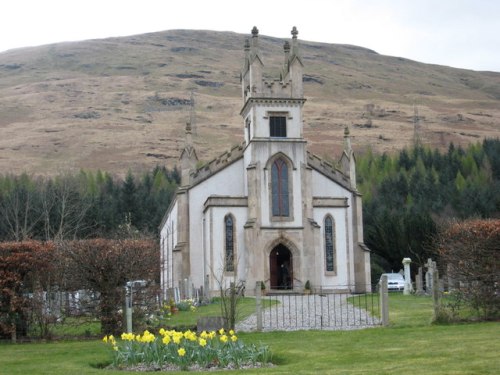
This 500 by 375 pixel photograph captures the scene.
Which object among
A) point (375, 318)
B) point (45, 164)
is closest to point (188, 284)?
point (375, 318)

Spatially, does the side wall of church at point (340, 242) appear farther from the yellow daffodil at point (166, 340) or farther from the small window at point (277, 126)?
the yellow daffodil at point (166, 340)

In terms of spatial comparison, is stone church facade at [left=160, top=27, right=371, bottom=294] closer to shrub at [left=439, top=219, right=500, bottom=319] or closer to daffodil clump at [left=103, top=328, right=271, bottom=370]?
shrub at [left=439, top=219, right=500, bottom=319]

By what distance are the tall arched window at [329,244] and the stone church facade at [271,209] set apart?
0.22 feet

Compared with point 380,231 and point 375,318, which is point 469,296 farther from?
point 380,231

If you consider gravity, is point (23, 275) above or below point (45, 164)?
below

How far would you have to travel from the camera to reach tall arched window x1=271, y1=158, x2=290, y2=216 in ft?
173

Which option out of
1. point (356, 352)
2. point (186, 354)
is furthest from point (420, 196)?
point (186, 354)

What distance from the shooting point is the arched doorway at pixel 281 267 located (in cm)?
5228

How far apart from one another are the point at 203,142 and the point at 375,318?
161321mm

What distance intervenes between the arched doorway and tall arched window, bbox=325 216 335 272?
259 centimetres

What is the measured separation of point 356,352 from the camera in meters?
18.4

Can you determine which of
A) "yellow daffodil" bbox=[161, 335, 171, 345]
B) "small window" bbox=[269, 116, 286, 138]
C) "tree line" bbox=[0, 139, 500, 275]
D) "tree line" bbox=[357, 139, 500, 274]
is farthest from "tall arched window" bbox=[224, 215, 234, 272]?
"yellow daffodil" bbox=[161, 335, 171, 345]

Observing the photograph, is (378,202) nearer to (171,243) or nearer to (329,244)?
(171,243)

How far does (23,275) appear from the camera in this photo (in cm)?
2427
